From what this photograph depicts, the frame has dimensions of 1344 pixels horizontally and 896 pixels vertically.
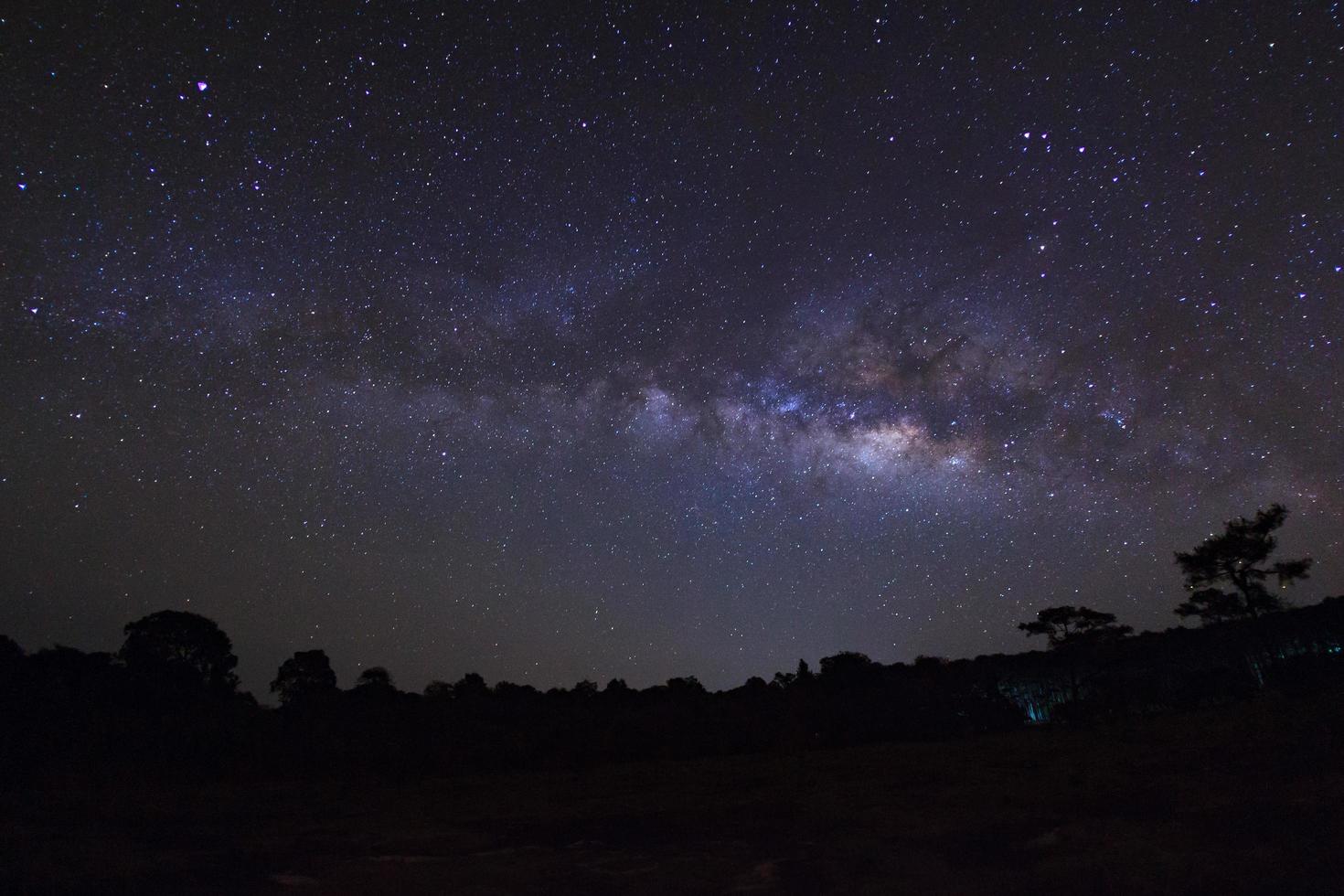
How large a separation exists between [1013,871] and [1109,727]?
16477 mm

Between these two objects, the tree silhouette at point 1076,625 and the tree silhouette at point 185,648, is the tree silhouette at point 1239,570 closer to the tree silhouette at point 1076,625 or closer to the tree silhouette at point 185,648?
the tree silhouette at point 1076,625

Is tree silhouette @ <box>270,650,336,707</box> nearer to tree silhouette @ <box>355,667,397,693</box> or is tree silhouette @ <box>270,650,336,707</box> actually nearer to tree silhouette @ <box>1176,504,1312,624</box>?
tree silhouette @ <box>355,667,397,693</box>

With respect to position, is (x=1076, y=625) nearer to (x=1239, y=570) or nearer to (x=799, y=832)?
(x=1239, y=570)

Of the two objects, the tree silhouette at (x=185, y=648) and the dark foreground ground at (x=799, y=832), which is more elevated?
the tree silhouette at (x=185, y=648)

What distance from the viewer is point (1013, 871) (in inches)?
260

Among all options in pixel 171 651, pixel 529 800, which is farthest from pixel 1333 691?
pixel 171 651

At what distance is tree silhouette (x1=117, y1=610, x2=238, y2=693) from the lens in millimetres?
35000

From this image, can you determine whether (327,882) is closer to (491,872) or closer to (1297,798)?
(491,872)

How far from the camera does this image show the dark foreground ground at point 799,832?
6.61 metres

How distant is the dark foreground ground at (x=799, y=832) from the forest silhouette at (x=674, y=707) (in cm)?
625

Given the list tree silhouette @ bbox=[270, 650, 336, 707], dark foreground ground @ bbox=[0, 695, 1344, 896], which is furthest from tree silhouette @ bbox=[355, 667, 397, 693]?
dark foreground ground @ bbox=[0, 695, 1344, 896]

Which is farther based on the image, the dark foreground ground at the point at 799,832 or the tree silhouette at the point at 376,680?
the tree silhouette at the point at 376,680

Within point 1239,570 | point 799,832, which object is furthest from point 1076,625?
point 799,832

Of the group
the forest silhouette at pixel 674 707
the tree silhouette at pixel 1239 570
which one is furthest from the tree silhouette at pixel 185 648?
the tree silhouette at pixel 1239 570
